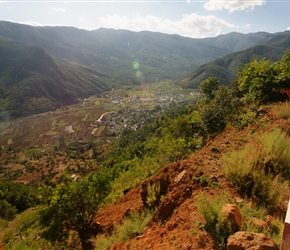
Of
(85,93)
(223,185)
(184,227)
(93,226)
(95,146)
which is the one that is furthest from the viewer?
(85,93)

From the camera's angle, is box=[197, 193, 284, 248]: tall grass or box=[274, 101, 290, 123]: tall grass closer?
box=[197, 193, 284, 248]: tall grass

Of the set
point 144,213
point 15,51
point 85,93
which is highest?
point 15,51

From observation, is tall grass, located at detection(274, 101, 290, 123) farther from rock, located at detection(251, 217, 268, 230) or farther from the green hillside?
the green hillside

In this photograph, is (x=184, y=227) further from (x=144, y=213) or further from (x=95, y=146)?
(x=95, y=146)

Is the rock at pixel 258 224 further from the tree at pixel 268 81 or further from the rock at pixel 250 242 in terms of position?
the tree at pixel 268 81

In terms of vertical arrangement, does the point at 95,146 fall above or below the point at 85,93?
below

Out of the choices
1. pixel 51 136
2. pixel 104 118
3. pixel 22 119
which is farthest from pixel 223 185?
pixel 22 119

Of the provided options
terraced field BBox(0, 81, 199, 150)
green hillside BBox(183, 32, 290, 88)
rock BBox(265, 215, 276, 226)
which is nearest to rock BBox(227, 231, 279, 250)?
rock BBox(265, 215, 276, 226)

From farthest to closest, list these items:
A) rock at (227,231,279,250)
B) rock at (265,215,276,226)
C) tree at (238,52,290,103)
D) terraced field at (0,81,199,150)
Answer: terraced field at (0,81,199,150)
tree at (238,52,290,103)
rock at (265,215,276,226)
rock at (227,231,279,250)
